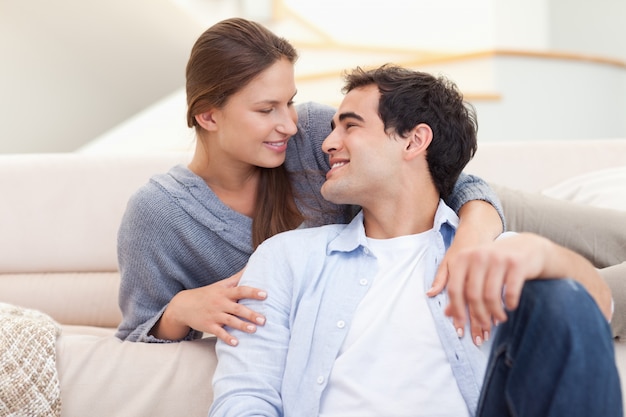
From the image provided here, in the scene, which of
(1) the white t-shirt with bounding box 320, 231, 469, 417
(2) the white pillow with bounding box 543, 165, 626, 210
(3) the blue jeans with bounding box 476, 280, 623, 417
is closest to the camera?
(3) the blue jeans with bounding box 476, 280, 623, 417

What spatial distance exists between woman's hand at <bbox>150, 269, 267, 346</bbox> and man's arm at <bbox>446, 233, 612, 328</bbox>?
479 mm

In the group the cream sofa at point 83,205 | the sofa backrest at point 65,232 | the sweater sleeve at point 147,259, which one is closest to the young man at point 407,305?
the sweater sleeve at point 147,259

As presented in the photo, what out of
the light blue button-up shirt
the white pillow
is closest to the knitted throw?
the light blue button-up shirt

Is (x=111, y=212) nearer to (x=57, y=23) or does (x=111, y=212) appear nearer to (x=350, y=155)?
(x=350, y=155)

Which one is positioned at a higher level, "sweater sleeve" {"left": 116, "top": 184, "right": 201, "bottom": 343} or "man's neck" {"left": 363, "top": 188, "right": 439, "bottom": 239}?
"man's neck" {"left": 363, "top": 188, "right": 439, "bottom": 239}

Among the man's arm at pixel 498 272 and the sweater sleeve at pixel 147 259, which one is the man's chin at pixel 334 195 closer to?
the sweater sleeve at pixel 147 259

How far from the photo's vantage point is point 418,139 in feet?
4.78

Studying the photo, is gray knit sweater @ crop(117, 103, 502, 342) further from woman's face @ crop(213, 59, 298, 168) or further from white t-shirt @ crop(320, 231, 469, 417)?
white t-shirt @ crop(320, 231, 469, 417)

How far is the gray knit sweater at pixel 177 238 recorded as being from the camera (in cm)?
158

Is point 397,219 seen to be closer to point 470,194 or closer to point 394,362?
point 470,194

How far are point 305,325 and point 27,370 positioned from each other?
56cm

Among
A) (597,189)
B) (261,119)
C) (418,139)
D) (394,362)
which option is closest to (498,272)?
(394,362)

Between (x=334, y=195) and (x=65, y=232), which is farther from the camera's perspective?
(x=65, y=232)

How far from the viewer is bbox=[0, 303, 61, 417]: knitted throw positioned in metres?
1.33
